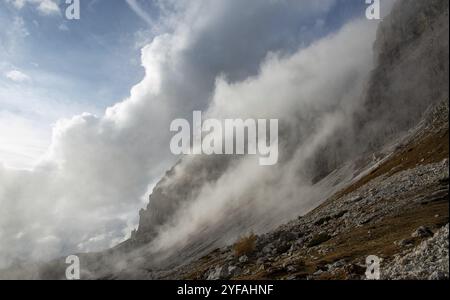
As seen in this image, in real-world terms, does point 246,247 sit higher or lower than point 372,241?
higher

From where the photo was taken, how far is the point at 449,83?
23750 mm

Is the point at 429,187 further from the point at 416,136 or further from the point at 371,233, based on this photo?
the point at 416,136

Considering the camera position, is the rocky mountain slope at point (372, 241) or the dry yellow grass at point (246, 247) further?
the dry yellow grass at point (246, 247)

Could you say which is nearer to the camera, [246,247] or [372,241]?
[372,241]

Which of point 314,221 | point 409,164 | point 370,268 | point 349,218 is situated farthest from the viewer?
point 409,164

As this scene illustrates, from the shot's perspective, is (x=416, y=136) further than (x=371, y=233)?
Yes

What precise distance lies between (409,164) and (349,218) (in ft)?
172

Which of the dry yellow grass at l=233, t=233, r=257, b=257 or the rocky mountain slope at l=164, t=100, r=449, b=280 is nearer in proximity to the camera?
the rocky mountain slope at l=164, t=100, r=449, b=280
